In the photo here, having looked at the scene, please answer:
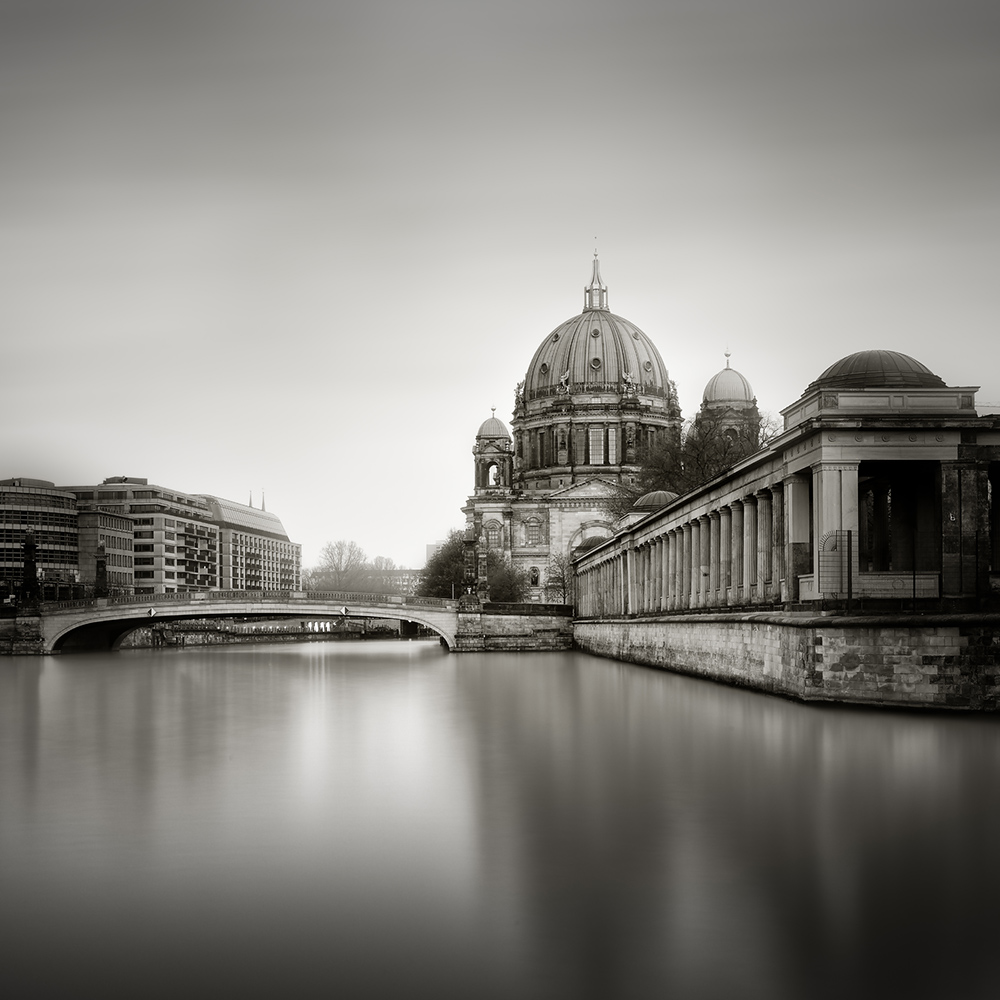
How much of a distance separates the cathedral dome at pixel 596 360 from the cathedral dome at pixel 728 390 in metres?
12.9

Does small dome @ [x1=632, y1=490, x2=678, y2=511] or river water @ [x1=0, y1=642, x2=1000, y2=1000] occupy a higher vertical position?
small dome @ [x1=632, y1=490, x2=678, y2=511]

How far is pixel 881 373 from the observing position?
2852 cm

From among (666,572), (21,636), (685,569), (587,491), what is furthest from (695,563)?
(587,491)

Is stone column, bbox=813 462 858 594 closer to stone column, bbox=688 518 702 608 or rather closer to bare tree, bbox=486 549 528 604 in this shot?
stone column, bbox=688 518 702 608

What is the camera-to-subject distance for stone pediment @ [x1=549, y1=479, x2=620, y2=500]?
115m

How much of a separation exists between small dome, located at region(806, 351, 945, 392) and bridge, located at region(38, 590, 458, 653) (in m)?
47.4

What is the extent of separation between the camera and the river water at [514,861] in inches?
317

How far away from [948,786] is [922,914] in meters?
6.13

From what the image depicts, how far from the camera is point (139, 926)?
9094 millimetres

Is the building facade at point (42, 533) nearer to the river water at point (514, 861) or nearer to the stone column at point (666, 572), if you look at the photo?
the stone column at point (666, 572)

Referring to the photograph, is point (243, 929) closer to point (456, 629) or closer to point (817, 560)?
point (817, 560)

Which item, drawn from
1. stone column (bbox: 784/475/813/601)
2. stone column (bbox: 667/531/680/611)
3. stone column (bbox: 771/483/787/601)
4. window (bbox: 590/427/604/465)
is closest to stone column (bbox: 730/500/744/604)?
stone column (bbox: 771/483/787/601)

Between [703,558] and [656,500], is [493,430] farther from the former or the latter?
[703,558]

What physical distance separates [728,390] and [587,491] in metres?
15.7
